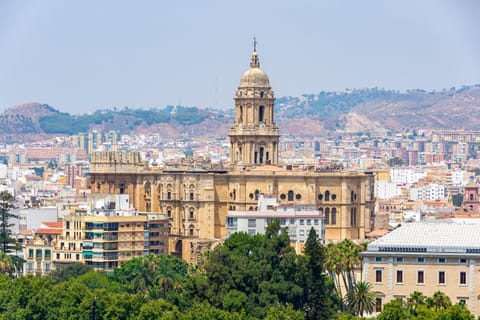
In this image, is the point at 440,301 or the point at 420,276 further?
the point at 420,276

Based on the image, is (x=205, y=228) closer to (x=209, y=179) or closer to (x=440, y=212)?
(x=209, y=179)

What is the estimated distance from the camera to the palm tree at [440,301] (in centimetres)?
9365

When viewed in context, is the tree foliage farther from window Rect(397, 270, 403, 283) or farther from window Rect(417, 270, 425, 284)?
window Rect(417, 270, 425, 284)

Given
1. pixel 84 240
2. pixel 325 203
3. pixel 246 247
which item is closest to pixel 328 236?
pixel 325 203

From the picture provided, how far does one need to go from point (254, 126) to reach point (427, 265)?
49052 millimetres

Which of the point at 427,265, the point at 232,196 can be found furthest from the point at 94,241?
the point at 427,265

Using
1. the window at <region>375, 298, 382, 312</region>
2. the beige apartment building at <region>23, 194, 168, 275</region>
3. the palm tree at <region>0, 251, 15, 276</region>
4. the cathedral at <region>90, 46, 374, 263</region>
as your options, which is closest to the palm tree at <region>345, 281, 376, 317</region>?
the window at <region>375, 298, 382, 312</region>

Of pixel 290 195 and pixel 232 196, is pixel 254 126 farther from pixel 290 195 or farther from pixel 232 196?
pixel 290 195

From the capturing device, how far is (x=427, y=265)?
99.9 meters

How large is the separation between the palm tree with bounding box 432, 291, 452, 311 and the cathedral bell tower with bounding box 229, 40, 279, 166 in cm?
5328

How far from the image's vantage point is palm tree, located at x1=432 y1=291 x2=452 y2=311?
9365cm

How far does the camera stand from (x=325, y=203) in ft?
456

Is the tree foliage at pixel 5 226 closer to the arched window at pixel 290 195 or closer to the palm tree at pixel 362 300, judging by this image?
the arched window at pixel 290 195

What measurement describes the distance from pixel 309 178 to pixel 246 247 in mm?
35944
